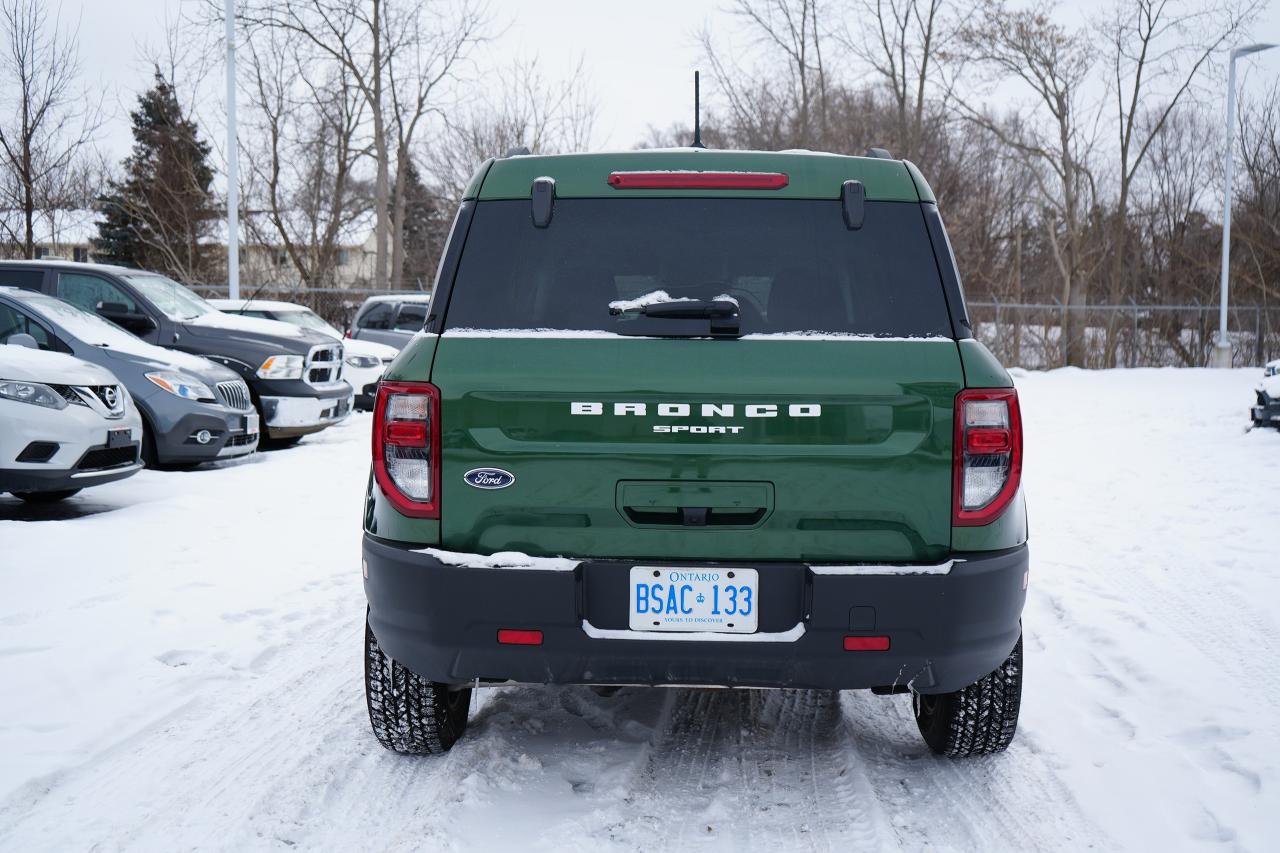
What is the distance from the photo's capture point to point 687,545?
2859 millimetres

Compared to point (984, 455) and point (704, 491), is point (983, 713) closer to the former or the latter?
point (984, 455)

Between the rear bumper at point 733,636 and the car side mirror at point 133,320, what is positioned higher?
the car side mirror at point 133,320

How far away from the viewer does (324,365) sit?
466 inches

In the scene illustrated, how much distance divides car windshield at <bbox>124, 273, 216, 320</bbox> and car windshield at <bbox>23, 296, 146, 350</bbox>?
51.6 inches

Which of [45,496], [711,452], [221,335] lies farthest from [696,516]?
[221,335]

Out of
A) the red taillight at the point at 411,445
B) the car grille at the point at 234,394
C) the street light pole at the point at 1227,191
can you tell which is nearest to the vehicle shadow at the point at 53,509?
the car grille at the point at 234,394

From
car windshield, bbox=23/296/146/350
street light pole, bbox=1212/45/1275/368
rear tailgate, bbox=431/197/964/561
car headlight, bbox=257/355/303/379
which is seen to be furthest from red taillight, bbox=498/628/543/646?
street light pole, bbox=1212/45/1275/368

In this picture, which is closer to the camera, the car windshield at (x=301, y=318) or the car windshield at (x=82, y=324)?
the car windshield at (x=82, y=324)

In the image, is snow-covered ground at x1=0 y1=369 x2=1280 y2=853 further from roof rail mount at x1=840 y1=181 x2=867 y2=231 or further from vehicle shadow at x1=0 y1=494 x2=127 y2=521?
roof rail mount at x1=840 y1=181 x2=867 y2=231

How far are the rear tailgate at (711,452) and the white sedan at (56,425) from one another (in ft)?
17.5

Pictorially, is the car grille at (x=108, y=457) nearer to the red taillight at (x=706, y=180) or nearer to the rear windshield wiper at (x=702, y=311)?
the red taillight at (x=706, y=180)

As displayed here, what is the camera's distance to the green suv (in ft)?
9.30

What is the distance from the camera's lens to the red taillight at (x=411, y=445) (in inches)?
114

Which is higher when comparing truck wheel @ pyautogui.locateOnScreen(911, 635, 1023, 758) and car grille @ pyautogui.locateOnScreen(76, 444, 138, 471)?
car grille @ pyautogui.locateOnScreen(76, 444, 138, 471)
